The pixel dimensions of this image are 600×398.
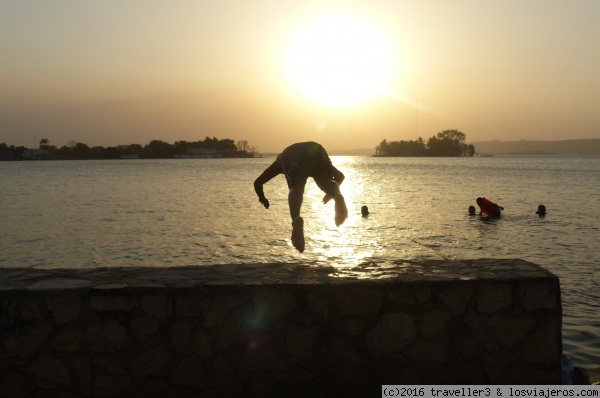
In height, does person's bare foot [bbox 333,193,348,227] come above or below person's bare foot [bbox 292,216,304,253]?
above

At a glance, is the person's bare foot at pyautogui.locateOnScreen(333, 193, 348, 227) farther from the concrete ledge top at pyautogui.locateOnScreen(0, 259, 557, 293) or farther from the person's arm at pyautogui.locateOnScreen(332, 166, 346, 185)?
the concrete ledge top at pyautogui.locateOnScreen(0, 259, 557, 293)

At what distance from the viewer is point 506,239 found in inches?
938

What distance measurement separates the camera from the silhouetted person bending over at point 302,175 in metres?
5.99

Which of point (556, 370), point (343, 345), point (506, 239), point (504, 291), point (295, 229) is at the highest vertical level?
point (295, 229)

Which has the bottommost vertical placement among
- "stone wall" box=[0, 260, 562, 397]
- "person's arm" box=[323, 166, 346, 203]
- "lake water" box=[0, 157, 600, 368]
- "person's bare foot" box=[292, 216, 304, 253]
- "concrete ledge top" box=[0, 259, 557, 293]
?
"lake water" box=[0, 157, 600, 368]

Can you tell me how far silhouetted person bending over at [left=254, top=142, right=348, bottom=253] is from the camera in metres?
5.99

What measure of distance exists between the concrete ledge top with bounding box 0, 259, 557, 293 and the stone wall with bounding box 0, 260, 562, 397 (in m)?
0.03

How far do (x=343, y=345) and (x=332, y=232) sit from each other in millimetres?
21186

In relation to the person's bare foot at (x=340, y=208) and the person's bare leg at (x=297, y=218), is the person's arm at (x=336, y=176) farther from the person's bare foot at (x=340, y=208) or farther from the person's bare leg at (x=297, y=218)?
the person's bare leg at (x=297, y=218)

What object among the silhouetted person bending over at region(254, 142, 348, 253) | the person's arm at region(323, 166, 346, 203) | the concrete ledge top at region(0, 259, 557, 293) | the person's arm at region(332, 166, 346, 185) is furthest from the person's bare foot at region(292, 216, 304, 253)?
the person's arm at region(332, 166, 346, 185)

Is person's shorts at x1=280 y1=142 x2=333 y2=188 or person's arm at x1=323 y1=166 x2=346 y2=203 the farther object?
person's arm at x1=323 y1=166 x2=346 y2=203

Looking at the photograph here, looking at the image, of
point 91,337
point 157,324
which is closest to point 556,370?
point 157,324

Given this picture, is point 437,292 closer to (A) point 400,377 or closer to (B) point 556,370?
(A) point 400,377

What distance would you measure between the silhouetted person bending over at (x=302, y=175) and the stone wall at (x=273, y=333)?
86 cm
